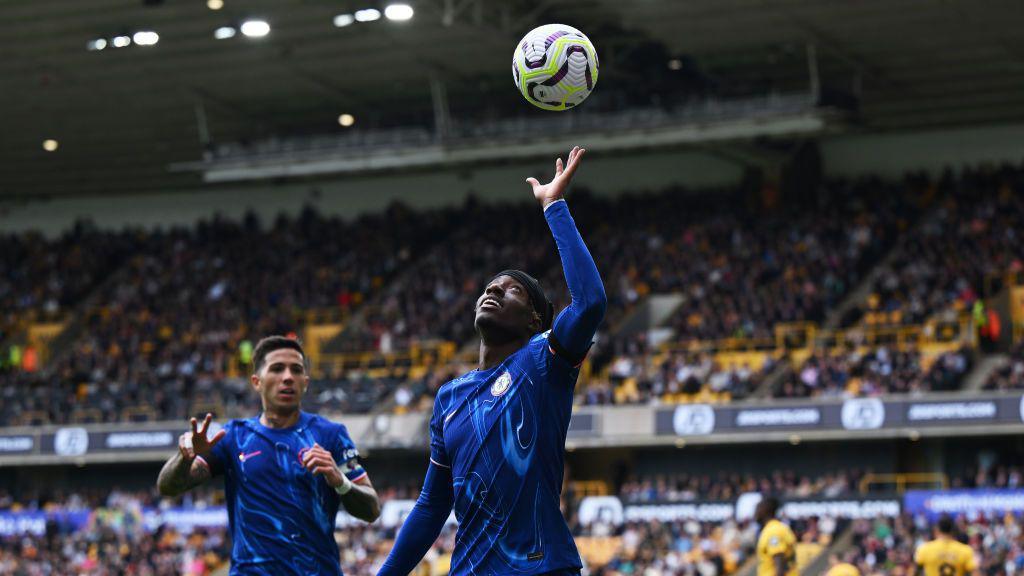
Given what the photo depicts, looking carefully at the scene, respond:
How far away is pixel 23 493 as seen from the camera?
143ft

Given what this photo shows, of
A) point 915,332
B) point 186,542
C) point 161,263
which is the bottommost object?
point 186,542

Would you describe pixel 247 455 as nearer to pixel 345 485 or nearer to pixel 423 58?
pixel 345 485

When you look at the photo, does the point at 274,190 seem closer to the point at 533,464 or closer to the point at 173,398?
the point at 173,398

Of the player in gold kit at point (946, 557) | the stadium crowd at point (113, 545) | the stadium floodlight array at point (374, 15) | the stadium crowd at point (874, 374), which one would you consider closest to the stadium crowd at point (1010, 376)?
the stadium crowd at point (874, 374)

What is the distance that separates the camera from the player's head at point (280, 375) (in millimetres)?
8539

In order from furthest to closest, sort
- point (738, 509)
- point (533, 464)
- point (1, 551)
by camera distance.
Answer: point (1, 551)
point (738, 509)
point (533, 464)

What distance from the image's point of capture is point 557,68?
814 centimetres

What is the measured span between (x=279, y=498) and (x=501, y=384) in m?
2.58

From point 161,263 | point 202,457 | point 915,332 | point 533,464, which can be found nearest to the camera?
point 533,464

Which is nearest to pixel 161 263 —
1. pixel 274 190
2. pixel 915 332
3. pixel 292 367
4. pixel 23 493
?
pixel 274 190

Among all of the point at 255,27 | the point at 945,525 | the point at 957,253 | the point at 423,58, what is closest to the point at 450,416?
the point at 945,525

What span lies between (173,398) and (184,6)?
10.9 meters

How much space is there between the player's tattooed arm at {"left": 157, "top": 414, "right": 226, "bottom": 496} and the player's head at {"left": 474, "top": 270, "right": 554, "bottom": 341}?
216cm

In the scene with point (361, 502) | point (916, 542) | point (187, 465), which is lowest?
point (916, 542)
